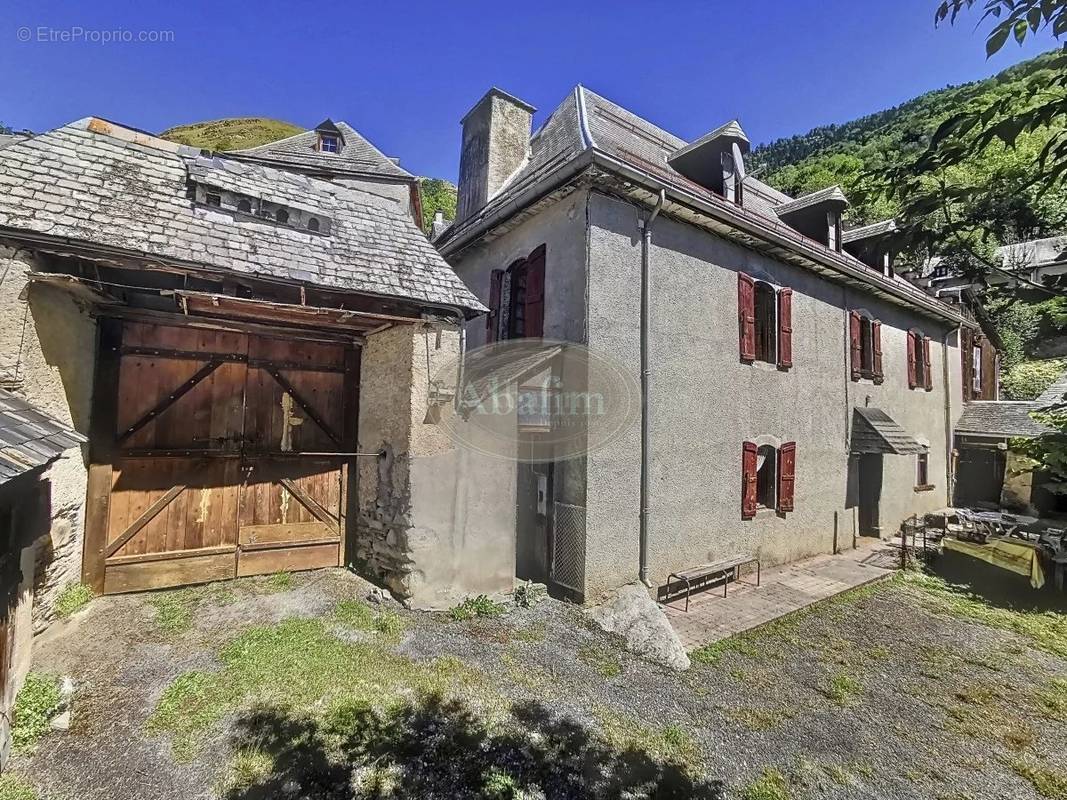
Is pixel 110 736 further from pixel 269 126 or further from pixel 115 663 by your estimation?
pixel 269 126

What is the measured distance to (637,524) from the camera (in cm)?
777

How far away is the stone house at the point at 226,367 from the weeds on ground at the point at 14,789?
77.7 inches

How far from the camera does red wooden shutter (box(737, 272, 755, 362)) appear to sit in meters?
9.34

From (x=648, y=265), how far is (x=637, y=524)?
4.23 m

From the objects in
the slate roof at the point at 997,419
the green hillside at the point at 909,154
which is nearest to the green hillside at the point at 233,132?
the green hillside at the point at 909,154

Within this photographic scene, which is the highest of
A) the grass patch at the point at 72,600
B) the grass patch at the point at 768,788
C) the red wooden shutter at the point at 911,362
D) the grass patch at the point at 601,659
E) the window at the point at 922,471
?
the red wooden shutter at the point at 911,362

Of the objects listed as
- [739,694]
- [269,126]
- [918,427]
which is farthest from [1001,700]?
[269,126]

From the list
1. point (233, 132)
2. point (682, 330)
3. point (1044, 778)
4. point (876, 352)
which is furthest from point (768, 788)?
point (233, 132)

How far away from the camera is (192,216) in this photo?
576cm

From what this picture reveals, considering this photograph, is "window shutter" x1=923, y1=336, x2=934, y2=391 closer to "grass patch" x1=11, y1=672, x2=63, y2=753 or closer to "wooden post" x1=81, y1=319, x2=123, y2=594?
"wooden post" x1=81, y1=319, x2=123, y2=594

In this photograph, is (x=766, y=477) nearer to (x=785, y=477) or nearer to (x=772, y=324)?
(x=785, y=477)

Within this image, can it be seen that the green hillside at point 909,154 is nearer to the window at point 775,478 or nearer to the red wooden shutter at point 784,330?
the red wooden shutter at point 784,330

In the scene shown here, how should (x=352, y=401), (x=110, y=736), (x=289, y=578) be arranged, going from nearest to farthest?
(x=110, y=736) < (x=289, y=578) < (x=352, y=401)

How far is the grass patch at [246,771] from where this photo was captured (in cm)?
364
